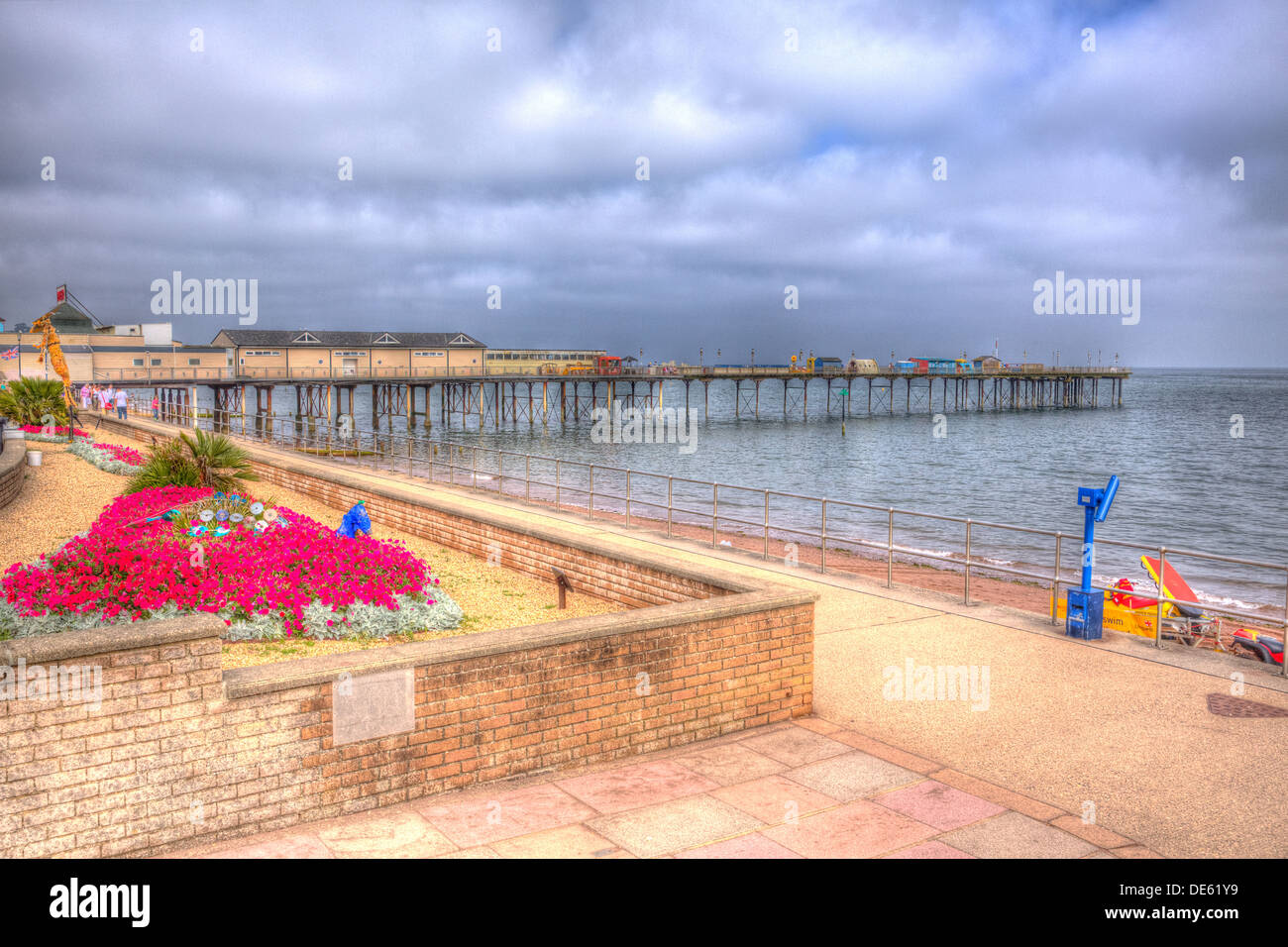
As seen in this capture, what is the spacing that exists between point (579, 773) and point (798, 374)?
106319 mm

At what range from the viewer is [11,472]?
16984 millimetres

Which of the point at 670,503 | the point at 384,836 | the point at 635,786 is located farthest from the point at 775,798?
the point at 670,503

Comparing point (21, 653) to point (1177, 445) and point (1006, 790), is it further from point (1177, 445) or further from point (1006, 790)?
point (1177, 445)

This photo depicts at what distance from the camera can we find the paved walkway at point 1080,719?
5.60 m

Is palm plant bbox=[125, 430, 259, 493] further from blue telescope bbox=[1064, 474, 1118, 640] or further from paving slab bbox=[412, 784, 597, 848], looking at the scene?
blue telescope bbox=[1064, 474, 1118, 640]

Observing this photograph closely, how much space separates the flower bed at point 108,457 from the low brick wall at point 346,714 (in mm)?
16476

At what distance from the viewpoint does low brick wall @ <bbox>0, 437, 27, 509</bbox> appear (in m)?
16.1

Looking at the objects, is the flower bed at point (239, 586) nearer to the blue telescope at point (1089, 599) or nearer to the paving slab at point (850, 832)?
the paving slab at point (850, 832)

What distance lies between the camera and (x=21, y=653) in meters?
4.67

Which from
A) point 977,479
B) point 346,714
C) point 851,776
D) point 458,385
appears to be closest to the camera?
point 346,714

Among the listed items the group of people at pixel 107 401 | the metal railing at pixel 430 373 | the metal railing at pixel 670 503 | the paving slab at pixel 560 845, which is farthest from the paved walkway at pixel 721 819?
the metal railing at pixel 430 373

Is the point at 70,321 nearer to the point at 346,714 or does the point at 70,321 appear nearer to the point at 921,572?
the point at 921,572

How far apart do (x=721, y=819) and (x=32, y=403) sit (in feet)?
108
